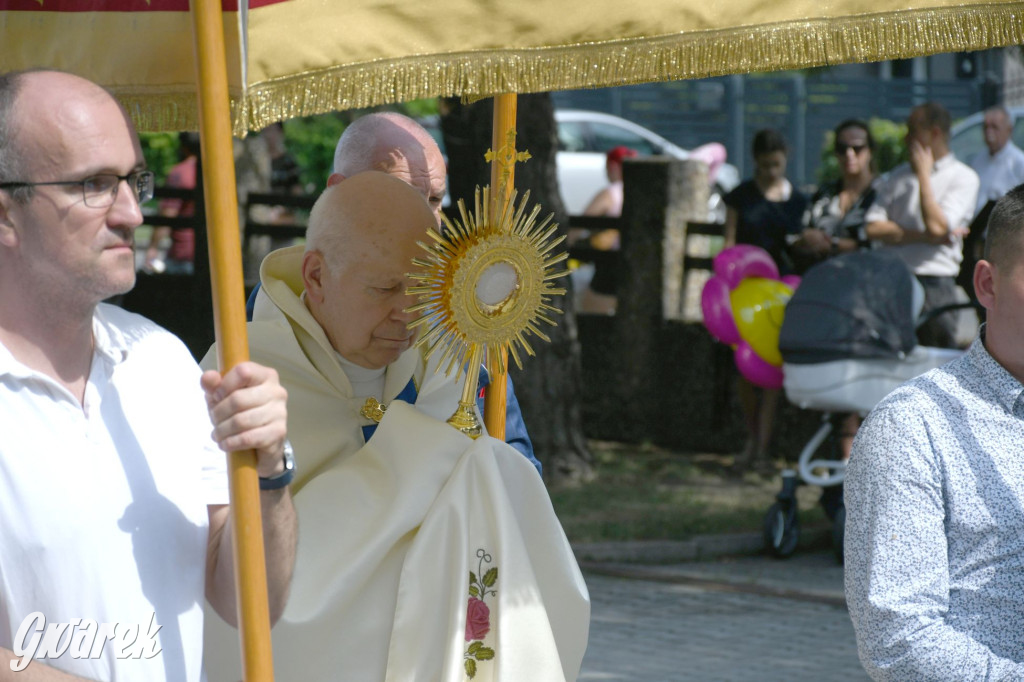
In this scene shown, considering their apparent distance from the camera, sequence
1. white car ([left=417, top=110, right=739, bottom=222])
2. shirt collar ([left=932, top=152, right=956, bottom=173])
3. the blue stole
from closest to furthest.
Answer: the blue stole < shirt collar ([left=932, top=152, right=956, bottom=173]) < white car ([left=417, top=110, right=739, bottom=222])

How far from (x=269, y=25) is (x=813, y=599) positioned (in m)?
5.02

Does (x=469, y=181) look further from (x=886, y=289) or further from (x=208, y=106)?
(x=208, y=106)

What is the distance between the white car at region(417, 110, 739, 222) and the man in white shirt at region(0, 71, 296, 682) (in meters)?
14.6

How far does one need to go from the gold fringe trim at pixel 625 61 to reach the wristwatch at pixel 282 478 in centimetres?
53

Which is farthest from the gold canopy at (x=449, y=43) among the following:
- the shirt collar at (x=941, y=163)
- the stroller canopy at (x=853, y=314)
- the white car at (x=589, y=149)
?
the white car at (x=589, y=149)

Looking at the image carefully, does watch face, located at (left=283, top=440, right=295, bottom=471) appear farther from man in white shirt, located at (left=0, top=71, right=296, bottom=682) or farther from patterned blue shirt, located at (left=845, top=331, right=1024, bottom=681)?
patterned blue shirt, located at (left=845, top=331, right=1024, bottom=681)

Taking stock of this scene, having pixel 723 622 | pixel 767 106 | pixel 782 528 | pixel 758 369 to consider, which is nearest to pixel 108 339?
pixel 723 622

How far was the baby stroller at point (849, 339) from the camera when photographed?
22.0 ft

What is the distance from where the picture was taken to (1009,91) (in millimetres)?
20781

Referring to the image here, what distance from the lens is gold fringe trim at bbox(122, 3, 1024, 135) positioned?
230 cm

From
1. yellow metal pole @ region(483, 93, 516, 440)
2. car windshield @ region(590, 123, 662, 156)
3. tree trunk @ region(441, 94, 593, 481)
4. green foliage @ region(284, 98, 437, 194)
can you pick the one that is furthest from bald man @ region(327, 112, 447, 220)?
car windshield @ region(590, 123, 662, 156)

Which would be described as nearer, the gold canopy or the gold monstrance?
the gold canopy

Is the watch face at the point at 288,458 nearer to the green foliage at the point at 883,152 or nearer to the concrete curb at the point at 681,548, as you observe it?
the concrete curb at the point at 681,548

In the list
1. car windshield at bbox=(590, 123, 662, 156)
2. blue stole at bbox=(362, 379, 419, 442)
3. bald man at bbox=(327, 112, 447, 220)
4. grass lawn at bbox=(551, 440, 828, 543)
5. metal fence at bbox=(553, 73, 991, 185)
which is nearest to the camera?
blue stole at bbox=(362, 379, 419, 442)
